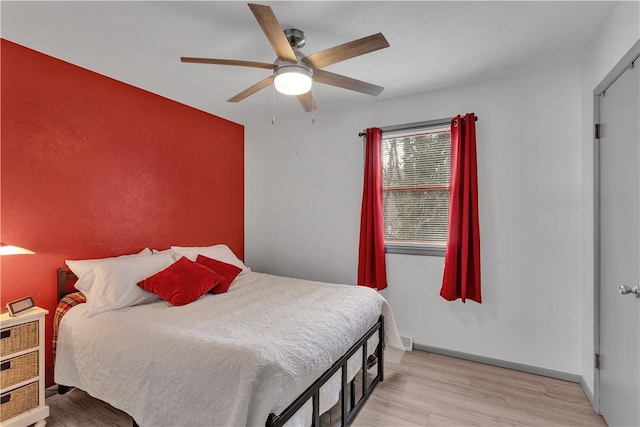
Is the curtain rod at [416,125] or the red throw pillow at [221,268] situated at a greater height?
the curtain rod at [416,125]

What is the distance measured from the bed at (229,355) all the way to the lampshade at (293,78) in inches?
57.9

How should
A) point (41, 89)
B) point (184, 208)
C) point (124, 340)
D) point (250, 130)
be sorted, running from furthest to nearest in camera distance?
1. point (250, 130)
2. point (184, 208)
3. point (41, 89)
4. point (124, 340)

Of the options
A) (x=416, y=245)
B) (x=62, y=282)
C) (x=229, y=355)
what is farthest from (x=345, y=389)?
(x=62, y=282)

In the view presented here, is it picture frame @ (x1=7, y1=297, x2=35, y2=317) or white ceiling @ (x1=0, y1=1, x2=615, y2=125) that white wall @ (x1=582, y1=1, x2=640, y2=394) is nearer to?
white ceiling @ (x1=0, y1=1, x2=615, y2=125)

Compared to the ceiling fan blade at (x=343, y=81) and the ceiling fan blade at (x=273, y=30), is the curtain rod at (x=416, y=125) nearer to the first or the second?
the ceiling fan blade at (x=343, y=81)

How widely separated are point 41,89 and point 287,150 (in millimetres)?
2343

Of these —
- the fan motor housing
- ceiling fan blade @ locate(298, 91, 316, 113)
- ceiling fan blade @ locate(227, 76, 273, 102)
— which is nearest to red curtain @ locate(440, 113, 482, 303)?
ceiling fan blade @ locate(298, 91, 316, 113)

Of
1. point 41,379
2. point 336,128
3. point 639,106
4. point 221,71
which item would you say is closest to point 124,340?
point 41,379

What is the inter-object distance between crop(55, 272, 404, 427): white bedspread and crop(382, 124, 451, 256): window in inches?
39.1

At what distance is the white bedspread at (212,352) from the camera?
144 centimetres

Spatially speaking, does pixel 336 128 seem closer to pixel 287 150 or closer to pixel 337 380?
pixel 287 150

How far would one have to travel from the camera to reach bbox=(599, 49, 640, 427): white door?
166 centimetres

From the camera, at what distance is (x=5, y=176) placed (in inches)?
84.1

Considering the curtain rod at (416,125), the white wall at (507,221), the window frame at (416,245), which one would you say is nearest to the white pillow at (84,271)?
the white wall at (507,221)
